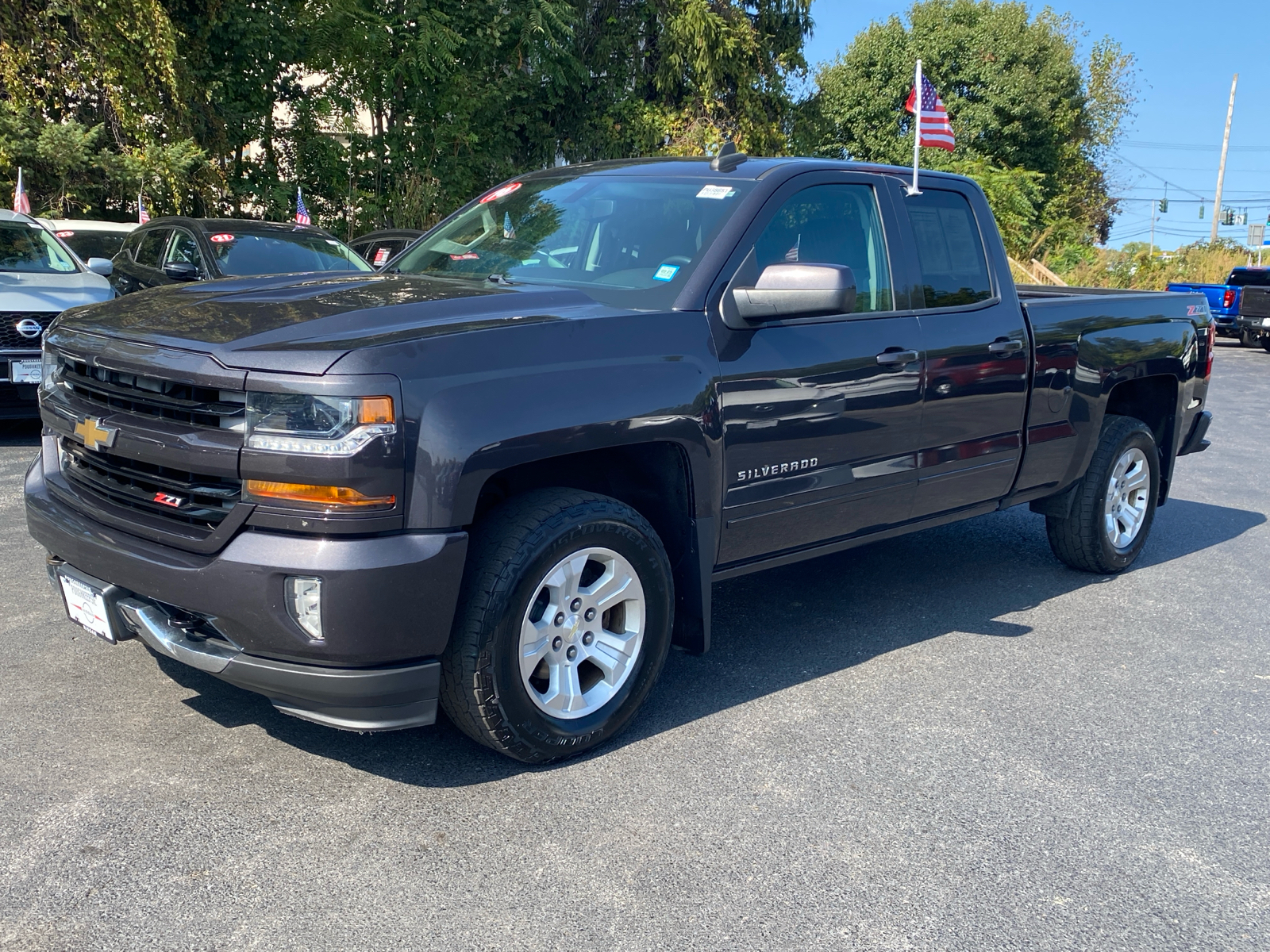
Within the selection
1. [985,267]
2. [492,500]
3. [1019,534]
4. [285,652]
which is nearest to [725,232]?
[492,500]

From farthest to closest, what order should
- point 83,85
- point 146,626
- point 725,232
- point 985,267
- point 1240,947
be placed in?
point 83,85
point 985,267
point 725,232
point 146,626
point 1240,947

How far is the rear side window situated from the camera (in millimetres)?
4750

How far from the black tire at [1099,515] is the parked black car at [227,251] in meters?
6.11

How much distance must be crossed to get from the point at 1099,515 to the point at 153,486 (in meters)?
4.45

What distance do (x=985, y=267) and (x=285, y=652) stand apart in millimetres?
3457

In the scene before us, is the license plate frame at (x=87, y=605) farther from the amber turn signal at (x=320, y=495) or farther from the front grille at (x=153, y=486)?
the amber turn signal at (x=320, y=495)

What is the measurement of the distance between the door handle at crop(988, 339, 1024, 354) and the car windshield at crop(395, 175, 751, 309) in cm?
138

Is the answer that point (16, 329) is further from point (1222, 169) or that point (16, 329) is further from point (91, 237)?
point (1222, 169)

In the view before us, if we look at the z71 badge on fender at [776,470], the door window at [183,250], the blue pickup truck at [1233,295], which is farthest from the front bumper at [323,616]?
the blue pickup truck at [1233,295]

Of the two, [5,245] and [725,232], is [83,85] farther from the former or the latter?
A: [725,232]

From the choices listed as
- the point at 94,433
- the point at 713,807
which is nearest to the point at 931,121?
the point at 713,807

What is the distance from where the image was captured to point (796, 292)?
3.74m

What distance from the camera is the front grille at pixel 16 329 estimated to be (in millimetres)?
8047

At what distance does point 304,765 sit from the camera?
3.48 m
